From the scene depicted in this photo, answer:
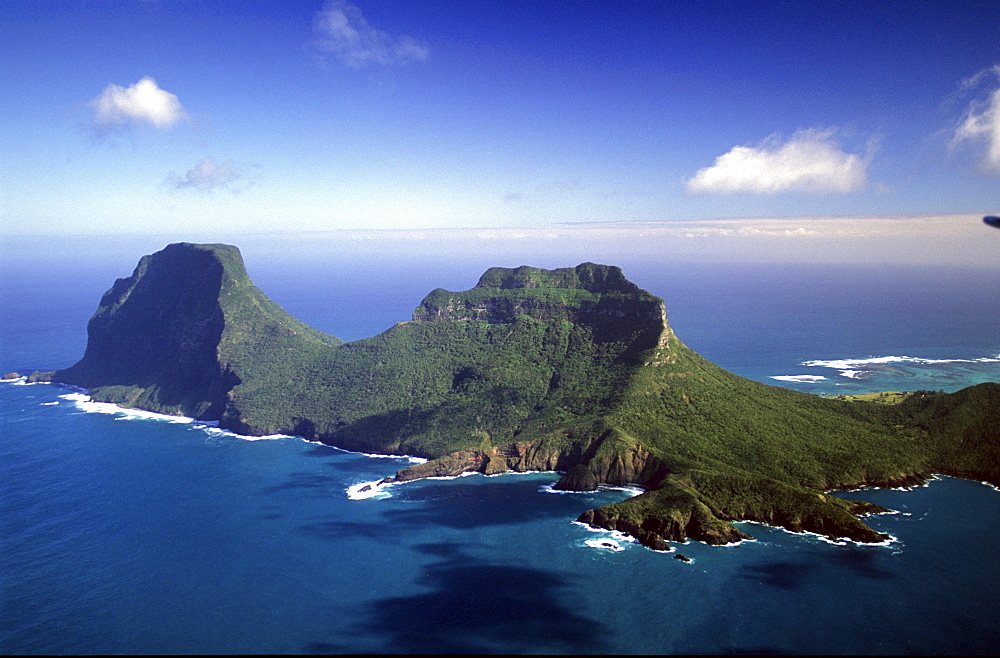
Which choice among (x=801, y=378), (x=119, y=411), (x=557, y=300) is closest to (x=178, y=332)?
(x=119, y=411)

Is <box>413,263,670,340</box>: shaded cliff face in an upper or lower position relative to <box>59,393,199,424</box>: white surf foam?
upper

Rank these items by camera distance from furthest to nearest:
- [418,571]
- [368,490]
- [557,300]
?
[557,300], [368,490], [418,571]

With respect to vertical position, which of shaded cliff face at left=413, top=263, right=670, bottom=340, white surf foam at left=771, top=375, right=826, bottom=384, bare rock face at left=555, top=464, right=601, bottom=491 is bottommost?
bare rock face at left=555, top=464, right=601, bottom=491

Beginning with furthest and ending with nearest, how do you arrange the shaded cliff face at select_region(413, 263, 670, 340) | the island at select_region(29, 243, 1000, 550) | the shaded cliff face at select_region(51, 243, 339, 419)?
the shaded cliff face at select_region(51, 243, 339, 419) → the shaded cliff face at select_region(413, 263, 670, 340) → the island at select_region(29, 243, 1000, 550)

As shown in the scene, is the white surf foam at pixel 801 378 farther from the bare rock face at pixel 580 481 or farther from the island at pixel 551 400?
the bare rock face at pixel 580 481

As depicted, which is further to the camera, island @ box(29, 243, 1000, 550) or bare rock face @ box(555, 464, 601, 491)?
bare rock face @ box(555, 464, 601, 491)

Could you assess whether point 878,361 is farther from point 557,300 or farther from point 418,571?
point 418,571

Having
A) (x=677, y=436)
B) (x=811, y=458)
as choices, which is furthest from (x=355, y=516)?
(x=811, y=458)

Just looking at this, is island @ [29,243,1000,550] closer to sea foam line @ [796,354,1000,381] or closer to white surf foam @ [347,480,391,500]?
white surf foam @ [347,480,391,500]

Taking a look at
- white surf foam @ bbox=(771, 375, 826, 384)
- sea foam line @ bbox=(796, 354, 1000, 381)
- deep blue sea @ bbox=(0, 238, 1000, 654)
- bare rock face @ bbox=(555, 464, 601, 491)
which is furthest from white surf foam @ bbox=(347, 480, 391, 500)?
sea foam line @ bbox=(796, 354, 1000, 381)
